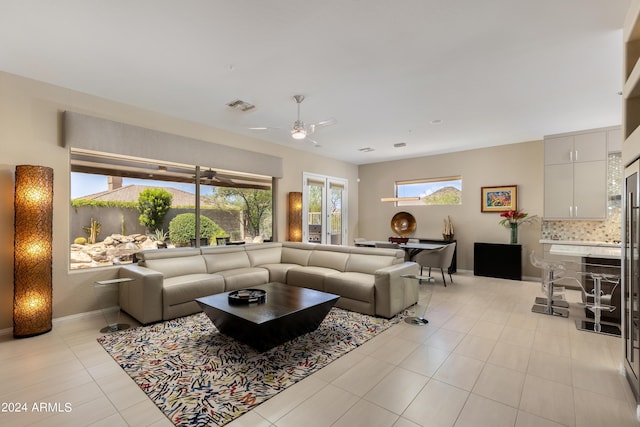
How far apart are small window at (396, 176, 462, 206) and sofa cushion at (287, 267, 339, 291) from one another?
3423 millimetres

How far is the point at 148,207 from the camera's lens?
15.6 feet

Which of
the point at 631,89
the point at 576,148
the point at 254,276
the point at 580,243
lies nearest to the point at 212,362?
the point at 254,276

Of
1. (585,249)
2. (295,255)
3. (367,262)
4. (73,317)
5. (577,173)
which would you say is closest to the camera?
(73,317)

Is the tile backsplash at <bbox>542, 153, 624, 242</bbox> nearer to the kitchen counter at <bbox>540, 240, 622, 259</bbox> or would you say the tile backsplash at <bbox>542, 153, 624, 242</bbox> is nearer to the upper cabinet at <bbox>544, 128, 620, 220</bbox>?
the upper cabinet at <bbox>544, 128, 620, 220</bbox>

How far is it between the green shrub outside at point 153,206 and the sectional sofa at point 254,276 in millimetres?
580

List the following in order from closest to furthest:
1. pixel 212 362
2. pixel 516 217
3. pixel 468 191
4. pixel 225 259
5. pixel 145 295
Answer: pixel 212 362 < pixel 145 295 < pixel 225 259 < pixel 516 217 < pixel 468 191

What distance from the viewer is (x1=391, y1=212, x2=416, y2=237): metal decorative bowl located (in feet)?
26.0

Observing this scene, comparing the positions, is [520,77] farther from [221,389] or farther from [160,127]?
[160,127]

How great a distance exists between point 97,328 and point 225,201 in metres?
2.89

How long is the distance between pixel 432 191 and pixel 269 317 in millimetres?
6276

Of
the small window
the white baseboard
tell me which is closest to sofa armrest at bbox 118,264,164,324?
the white baseboard

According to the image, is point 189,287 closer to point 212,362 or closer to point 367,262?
point 212,362

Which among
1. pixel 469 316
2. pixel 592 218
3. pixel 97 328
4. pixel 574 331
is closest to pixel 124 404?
pixel 97 328

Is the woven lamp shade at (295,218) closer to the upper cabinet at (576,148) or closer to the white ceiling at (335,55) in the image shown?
the white ceiling at (335,55)
